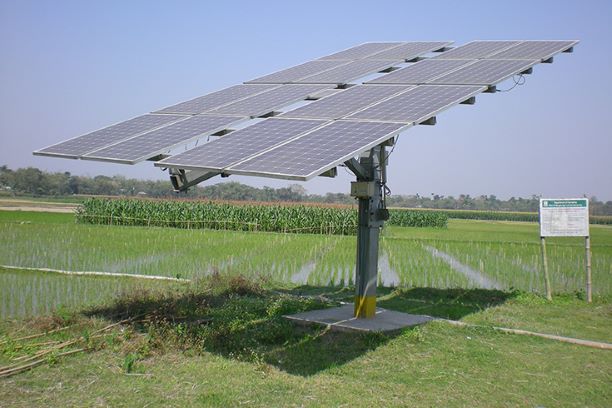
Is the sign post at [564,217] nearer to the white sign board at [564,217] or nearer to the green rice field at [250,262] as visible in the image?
the white sign board at [564,217]

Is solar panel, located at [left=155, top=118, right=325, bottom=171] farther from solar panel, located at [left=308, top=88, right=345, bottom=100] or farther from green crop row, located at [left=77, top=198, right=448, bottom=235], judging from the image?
green crop row, located at [left=77, top=198, right=448, bottom=235]

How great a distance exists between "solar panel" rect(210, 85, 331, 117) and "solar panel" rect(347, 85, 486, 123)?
7.12 feet

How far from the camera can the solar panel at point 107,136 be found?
1093 centimetres

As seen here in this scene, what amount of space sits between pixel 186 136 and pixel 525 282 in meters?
11.2

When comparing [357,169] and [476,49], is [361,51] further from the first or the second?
[357,169]

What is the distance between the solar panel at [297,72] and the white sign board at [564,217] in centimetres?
604

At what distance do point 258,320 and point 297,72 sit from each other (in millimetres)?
6619

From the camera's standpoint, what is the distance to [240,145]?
393 inches

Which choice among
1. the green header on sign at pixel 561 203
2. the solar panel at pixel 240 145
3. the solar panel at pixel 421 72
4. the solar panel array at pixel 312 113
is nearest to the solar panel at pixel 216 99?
the solar panel array at pixel 312 113

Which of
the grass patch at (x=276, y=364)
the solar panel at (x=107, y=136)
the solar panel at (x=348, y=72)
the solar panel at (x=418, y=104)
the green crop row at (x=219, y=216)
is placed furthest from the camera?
the green crop row at (x=219, y=216)

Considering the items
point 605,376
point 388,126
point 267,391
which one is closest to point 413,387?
point 267,391

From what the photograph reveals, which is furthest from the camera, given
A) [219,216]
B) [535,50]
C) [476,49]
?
[219,216]

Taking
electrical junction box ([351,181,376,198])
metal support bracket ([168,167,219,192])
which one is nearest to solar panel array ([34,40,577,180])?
metal support bracket ([168,167,219,192])

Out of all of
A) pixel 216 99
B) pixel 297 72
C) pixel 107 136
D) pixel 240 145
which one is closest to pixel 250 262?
pixel 297 72
